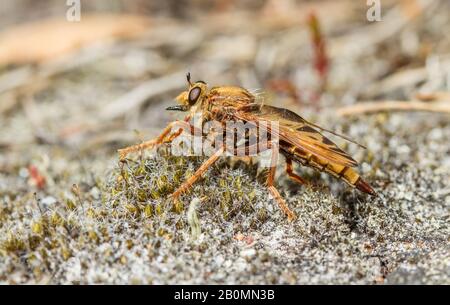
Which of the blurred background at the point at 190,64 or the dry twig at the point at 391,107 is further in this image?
the blurred background at the point at 190,64

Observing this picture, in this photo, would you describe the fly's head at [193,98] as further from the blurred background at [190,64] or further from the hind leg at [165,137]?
the blurred background at [190,64]

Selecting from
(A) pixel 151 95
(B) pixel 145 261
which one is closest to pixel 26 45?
(A) pixel 151 95

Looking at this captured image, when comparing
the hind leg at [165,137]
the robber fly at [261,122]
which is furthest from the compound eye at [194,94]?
the hind leg at [165,137]

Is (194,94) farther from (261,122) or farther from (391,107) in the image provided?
(391,107)

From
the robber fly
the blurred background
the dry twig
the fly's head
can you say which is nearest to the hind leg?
the robber fly

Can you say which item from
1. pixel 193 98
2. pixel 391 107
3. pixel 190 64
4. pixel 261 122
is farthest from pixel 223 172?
pixel 190 64
